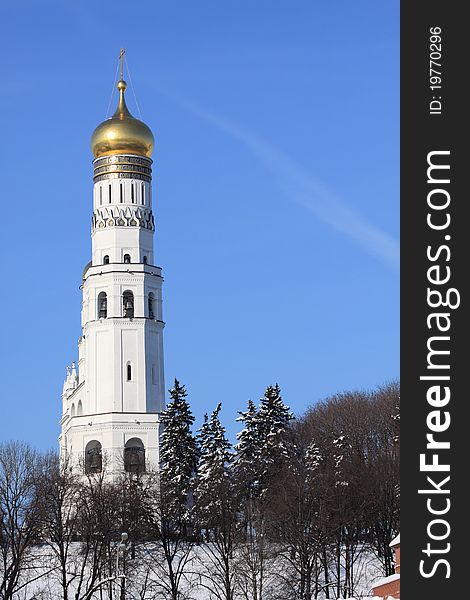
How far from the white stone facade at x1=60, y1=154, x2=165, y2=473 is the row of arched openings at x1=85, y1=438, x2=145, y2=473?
52 mm

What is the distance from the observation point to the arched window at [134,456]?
238ft

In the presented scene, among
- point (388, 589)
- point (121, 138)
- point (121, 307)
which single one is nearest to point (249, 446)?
point (121, 307)

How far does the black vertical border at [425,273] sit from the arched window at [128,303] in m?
60.8

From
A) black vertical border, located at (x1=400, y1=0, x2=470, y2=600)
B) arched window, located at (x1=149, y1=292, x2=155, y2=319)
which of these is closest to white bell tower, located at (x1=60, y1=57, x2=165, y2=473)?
arched window, located at (x1=149, y1=292, x2=155, y2=319)

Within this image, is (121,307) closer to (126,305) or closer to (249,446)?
(126,305)

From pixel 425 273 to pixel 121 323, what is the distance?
6084 centimetres

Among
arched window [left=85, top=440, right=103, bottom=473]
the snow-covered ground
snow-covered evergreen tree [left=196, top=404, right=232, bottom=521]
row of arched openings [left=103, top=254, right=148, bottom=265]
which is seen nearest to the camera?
the snow-covered ground

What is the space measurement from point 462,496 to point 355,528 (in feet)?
146

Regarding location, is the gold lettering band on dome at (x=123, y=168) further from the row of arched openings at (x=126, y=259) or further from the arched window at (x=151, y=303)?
the arched window at (x=151, y=303)

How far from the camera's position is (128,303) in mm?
77375

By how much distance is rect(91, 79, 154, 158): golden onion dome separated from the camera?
7738 centimetres

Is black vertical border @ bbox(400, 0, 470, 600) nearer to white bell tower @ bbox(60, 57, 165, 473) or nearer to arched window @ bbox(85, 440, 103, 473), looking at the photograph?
arched window @ bbox(85, 440, 103, 473)

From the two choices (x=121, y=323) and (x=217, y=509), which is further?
(x=121, y=323)

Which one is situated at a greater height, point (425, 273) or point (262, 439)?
point (262, 439)
